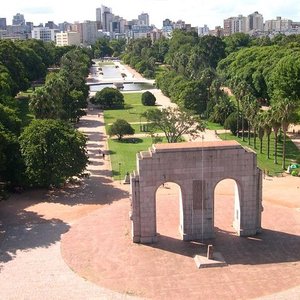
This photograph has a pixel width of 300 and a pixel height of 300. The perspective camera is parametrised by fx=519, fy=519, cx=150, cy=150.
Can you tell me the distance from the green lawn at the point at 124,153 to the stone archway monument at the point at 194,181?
17375mm

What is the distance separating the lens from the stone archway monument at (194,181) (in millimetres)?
37438

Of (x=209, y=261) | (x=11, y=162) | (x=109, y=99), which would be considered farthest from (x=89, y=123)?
(x=209, y=261)

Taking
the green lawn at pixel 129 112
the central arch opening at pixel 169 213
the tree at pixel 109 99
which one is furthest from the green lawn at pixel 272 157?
the tree at pixel 109 99

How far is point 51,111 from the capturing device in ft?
214

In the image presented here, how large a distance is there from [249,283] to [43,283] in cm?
1277

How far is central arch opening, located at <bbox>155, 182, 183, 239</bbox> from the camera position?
39906 mm

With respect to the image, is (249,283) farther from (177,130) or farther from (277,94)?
(277,94)

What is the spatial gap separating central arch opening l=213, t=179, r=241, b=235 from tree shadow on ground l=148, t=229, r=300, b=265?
0.78 metres

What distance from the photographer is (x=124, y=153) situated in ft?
217

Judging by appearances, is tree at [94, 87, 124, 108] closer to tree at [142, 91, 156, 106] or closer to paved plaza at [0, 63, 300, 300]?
tree at [142, 91, 156, 106]

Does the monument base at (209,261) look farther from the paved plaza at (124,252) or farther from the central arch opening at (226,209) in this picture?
the central arch opening at (226,209)

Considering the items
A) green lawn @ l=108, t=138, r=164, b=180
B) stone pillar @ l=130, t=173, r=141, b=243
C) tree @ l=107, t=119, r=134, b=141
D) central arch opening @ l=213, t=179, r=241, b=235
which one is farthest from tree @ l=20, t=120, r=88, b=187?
tree @ l=107, t=119, r=134, b=141

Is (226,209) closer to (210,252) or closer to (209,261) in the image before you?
(210,252)

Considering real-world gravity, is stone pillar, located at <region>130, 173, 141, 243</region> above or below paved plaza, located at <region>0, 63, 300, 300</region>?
above
